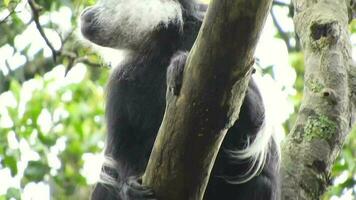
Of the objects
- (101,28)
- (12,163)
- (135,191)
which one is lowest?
(12,163)

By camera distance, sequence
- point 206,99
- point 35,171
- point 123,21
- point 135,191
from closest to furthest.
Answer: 1. point 206,99
2. point 135,191
3. point 123,21
4. point 35,171

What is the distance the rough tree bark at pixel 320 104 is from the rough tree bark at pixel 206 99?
1.98ft

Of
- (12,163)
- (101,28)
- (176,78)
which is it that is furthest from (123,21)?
(12,163)

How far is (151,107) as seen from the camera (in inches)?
98.7

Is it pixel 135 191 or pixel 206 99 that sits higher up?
pixel 206 99

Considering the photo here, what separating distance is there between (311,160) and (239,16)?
0.95m

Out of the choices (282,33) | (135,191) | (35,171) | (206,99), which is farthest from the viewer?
(282,33)

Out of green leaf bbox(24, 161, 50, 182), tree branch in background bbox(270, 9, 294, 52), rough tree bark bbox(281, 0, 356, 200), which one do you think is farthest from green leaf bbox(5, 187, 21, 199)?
tree branch in background bbox(270, 9, 294, 52)

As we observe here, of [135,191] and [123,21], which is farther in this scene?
[123,21]

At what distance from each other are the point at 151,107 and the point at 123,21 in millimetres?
354

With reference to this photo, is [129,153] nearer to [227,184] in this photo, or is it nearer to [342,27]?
[227,184]

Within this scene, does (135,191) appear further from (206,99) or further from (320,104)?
(320,104)

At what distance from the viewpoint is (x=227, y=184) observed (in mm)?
2455

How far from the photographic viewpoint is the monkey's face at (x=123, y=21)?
2570 millimetres
